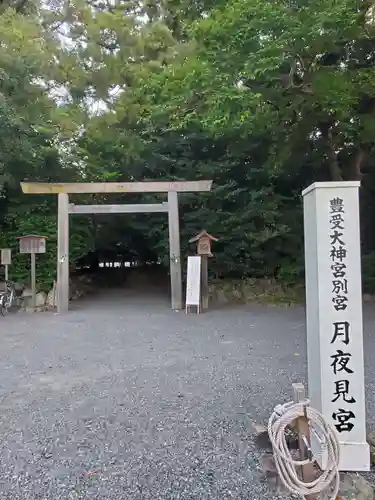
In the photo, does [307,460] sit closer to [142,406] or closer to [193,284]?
[142,406]

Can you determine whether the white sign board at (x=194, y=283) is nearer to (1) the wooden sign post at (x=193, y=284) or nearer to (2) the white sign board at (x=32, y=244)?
(1) the wooden sign post at (x=193, y=284)

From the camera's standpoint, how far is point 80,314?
314 inches

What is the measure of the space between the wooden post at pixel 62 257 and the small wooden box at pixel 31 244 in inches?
24.1

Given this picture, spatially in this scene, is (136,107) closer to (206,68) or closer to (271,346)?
(206,68)

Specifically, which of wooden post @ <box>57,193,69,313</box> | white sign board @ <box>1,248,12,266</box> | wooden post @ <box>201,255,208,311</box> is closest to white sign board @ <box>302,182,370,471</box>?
wooden post @ <box>201,255,208,311</box>

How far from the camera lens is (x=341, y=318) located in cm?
211

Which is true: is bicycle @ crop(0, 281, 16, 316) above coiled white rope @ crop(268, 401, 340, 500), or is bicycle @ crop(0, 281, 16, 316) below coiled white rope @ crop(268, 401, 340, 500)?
above

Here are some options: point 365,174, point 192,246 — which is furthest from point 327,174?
point 192,246

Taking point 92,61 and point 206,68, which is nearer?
point 206,68

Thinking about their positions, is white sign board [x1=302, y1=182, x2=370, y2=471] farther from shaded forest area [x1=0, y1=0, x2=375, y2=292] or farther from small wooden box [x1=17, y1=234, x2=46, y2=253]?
small wooden box [x1=17, y1=234, x2=46, y2=253]

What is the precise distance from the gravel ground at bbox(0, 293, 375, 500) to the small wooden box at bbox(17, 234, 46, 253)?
2695 millimetres

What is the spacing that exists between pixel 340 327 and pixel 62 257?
7.05 meters

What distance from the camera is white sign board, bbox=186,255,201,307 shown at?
792 centimetres

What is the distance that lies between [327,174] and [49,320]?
23.6 feet
